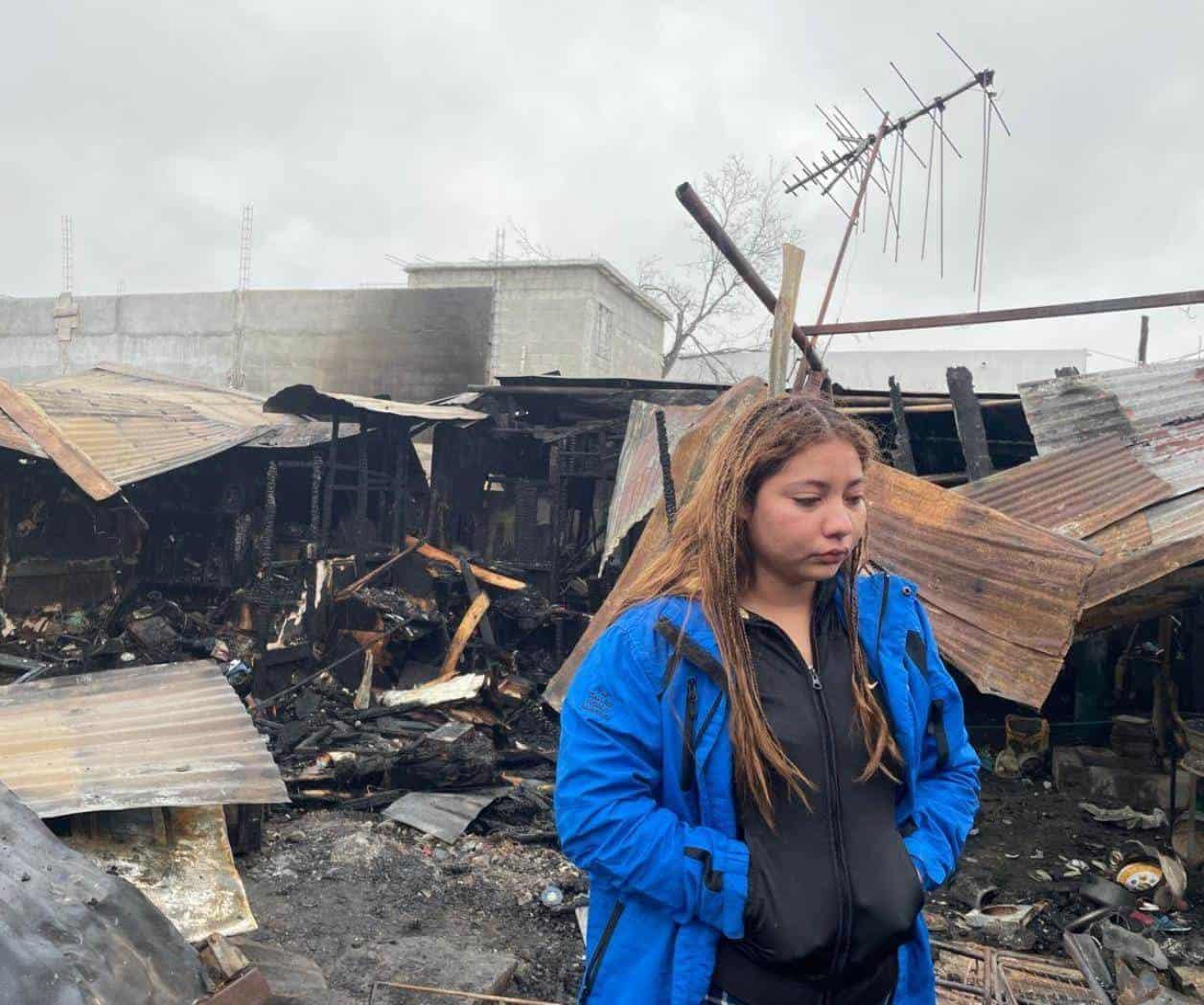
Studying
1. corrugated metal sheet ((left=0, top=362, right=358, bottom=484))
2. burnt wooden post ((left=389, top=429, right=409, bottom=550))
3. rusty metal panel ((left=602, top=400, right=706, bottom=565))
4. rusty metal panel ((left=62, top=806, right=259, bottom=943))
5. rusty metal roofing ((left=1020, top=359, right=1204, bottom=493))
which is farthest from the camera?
burnt wooden post ((left=389, top=429, right=409, bottom=550))

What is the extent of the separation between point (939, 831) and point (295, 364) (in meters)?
19.7

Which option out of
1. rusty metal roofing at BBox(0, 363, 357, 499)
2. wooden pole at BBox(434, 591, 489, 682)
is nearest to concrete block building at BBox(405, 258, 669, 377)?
rusty metal roofing at BBox(0, 363, 357, 499)

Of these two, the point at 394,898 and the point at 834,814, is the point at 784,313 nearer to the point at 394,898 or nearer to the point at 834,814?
the point at 834,814

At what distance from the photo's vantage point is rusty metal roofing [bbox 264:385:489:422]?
9914 millimetres

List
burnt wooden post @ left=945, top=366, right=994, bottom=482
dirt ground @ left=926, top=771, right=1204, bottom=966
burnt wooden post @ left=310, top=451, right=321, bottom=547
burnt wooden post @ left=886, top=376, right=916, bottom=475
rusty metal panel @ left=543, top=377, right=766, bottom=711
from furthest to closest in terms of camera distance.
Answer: burnt wooden post @ left=310, top=451, right=321, bottom=547
burnt wooden post @ left=886, top=376, right=916, bottom=475
burnt wooden post @ left=945, top=366, right=994, bottom=482
rusty metal panel @ left=543, top=377, right=766, bottom=711
dirt ground @ left=926, top=771, right=1204, bottom=966

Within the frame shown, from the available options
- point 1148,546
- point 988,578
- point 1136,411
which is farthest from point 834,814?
point 1136,411

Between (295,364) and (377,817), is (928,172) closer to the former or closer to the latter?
(377,817)

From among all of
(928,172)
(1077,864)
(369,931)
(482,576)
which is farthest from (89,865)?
(928,172)

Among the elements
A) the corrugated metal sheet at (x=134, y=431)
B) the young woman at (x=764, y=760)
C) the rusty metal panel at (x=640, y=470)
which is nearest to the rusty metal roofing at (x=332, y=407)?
the corrugated metal sheet at (x=134, y=431)

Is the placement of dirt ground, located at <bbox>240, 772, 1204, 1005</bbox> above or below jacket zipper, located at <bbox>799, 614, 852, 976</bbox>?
below

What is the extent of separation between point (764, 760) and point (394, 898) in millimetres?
4590

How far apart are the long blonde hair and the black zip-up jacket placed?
34mm

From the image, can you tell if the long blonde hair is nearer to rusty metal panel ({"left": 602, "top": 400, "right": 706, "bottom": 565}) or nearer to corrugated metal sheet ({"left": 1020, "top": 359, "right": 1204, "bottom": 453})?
rusty metal panel ({"left": 602, "top": 400, "right": 706, "bottom": 565})

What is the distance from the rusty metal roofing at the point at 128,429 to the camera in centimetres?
852
